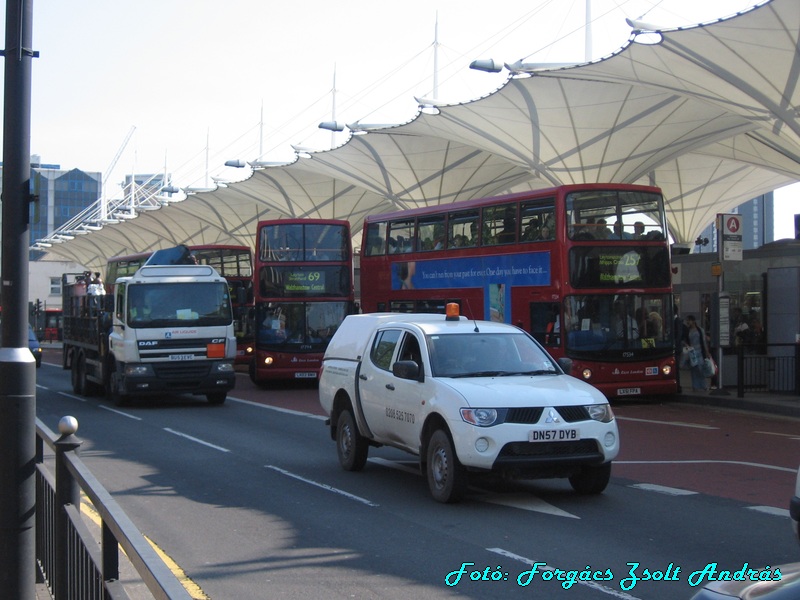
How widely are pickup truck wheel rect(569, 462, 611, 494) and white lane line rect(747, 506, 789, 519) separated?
54.9 inches

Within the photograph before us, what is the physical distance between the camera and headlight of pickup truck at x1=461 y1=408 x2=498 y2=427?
9227 millimetres

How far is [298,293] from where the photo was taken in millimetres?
26672

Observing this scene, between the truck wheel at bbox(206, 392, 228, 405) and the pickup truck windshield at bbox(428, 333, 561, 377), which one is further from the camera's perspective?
the truck wheel at bbox(206, 392, 228, 405)

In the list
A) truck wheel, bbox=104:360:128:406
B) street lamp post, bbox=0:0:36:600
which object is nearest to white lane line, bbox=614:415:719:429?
truck wheel, bbox=104:360:128:406

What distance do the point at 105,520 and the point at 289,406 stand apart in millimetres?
17762

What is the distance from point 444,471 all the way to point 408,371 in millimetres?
1073

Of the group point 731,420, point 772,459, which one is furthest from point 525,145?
point 772,459

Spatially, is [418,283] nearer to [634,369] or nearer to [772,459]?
[634,369]

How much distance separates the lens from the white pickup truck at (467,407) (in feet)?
30.3

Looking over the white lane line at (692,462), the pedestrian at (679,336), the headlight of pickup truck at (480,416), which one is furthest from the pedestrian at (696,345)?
the headlight of pickup truck at (480,416)

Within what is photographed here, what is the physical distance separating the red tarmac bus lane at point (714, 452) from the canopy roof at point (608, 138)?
11.3 m

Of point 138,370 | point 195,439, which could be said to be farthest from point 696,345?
point 138,370

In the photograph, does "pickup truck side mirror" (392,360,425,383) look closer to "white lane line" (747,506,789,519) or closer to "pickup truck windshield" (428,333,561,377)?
"pickup truck windshield" (428,333,561,377)

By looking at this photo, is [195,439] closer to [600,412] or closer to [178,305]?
[178,305]
